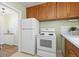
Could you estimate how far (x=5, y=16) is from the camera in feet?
6.38

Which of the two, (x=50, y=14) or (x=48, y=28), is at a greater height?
(x=50, y=14)

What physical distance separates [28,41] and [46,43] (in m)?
0.43

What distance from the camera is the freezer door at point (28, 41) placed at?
230 centimetres

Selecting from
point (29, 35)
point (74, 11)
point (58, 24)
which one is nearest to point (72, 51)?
point (58, 24)

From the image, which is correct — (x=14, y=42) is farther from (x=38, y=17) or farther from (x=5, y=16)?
(x=38, y=17)

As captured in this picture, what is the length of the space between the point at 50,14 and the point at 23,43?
0.86 meters

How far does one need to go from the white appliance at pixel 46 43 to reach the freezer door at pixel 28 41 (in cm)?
14

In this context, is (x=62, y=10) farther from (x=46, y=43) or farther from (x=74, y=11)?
(x=46, y=43)

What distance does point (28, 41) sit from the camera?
2395 millimetres

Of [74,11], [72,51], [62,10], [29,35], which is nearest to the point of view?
[72,51]

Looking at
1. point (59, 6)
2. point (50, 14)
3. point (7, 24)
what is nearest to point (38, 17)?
point (50, 14)

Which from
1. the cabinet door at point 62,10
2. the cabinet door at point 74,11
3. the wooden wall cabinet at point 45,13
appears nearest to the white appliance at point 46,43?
the wooden wall cabinet at point 45,13

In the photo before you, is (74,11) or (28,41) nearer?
(74,11)

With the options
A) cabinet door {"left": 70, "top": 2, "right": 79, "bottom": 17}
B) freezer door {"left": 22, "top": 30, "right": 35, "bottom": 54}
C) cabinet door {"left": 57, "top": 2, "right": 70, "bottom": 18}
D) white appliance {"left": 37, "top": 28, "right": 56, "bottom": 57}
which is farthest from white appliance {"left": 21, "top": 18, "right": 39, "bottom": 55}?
cabinet door {"left": 70, "top": 2, "right": 79, "bottom": 17}
